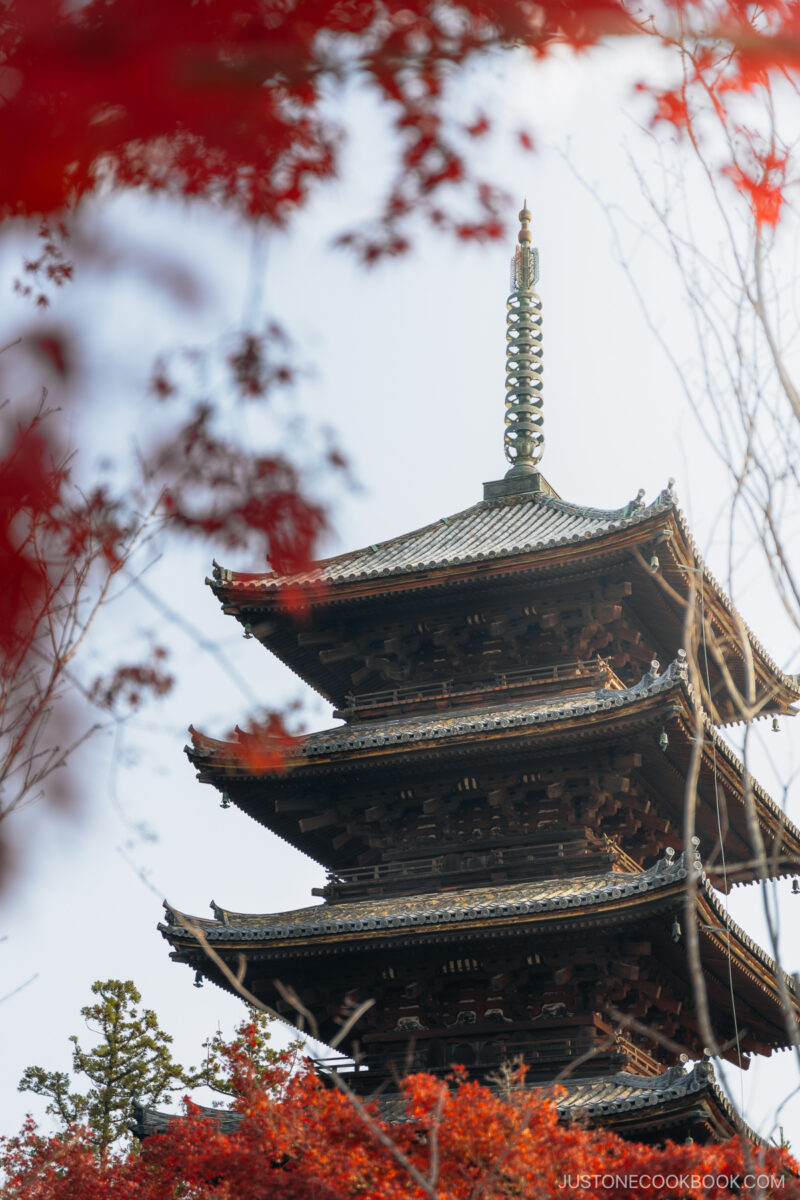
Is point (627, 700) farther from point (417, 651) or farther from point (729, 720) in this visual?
point (729, 720)

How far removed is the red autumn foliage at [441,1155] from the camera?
453 inches

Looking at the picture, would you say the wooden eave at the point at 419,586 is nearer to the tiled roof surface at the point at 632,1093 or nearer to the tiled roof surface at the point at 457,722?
the tiled roof surface at the point at 457,722

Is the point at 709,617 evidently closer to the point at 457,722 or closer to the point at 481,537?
the point at 481,537

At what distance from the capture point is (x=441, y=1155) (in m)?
11.8

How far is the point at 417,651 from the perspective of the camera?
17.6 m

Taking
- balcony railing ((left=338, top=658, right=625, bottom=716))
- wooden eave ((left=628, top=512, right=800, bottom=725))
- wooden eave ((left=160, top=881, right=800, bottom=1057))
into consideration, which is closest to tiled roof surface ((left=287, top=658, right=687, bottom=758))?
balcony railing ((left=338, top=658, right=625, bottom=716))

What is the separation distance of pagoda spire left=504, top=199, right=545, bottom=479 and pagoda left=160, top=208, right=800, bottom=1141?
1.75 metres

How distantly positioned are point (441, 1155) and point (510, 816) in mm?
4921

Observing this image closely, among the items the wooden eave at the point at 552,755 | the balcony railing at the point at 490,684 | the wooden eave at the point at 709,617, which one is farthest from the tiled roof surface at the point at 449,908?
the balcony railing at the point at 490,684

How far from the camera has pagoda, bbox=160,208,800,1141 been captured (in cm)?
1449

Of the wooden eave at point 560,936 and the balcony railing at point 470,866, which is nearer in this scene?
the wooden eave at point 560,936

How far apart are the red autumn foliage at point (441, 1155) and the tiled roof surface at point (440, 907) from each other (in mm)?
1599

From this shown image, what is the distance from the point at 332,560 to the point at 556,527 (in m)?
3.00

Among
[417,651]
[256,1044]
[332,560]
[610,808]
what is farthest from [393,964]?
[256,1044]
